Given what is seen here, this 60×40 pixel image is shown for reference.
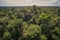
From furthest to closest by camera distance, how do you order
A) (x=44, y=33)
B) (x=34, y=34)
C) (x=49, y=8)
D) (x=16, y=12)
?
(x=49, y=8)
(x=16, y=12)
(x=44, y=33)
(x=34, y=34)

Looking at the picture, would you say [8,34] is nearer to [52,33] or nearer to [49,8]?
[52,33]

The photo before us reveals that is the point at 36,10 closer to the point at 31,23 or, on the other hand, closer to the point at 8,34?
the point at 31,23

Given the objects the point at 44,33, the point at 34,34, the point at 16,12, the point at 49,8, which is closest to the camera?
the point at 34,34

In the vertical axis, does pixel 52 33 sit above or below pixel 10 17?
below

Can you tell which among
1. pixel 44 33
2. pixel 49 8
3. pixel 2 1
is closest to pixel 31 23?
pixel 44 33

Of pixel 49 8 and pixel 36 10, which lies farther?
pixel 49 8

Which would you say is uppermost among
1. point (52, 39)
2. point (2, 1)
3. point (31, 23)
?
point (2, 1)

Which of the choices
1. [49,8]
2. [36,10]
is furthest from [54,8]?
[36,10]
